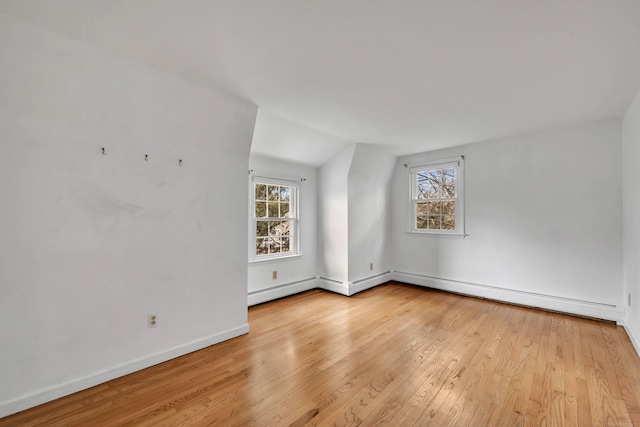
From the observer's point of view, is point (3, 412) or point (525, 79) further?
point (525, 79)

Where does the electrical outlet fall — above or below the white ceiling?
below

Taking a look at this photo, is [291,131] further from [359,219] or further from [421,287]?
[421,287]

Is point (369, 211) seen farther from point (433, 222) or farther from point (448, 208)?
point (448, 208)

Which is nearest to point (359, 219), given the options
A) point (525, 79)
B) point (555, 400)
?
point (525, 79)

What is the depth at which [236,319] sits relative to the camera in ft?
9.36

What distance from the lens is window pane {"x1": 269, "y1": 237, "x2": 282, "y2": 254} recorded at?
160 inches

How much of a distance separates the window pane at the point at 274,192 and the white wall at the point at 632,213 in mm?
3773

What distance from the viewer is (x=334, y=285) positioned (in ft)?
14.5

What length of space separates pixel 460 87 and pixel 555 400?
7.70 ft

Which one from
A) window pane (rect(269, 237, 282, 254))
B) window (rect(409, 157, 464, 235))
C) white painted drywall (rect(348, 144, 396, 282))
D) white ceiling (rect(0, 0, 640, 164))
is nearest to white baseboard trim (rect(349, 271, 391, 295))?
white painted drywall (rect(348, 144, 396, 282))

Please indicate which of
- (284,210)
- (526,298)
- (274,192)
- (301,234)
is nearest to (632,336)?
(526,298)

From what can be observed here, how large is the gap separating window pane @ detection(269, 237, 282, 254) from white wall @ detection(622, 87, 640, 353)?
3.79 m

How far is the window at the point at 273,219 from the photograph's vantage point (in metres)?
3.88

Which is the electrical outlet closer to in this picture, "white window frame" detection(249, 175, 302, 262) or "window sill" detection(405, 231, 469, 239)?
"white window frame" detection(249, 175, 302, 262)
